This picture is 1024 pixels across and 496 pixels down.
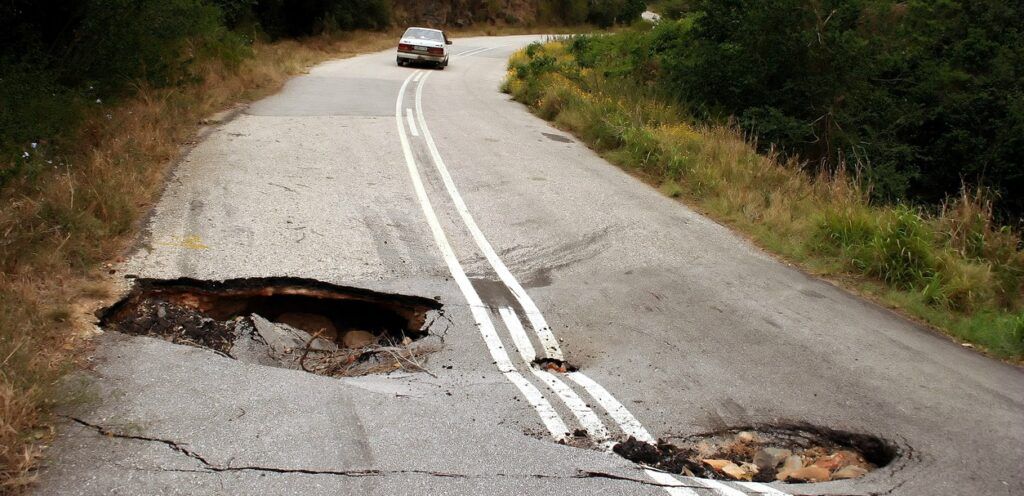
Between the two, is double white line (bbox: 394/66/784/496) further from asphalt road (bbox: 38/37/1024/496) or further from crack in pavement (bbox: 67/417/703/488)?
crack in pavement (bbox: 67/417/703/488)

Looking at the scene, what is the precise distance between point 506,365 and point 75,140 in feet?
24.0

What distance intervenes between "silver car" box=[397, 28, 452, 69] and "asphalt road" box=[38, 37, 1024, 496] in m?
18.8

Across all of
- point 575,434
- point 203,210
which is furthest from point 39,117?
point 575,434

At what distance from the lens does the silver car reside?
96.7 ft

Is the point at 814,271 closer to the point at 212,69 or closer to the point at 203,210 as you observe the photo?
the point at 203,210

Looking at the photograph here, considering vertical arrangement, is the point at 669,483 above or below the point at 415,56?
below

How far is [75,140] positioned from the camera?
32.4ft

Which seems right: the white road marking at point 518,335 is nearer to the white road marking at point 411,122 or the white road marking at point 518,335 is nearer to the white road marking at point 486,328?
the white road marking at point 486,328

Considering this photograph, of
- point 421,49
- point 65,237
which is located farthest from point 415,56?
point 65,237

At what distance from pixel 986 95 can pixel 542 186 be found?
12.1 m

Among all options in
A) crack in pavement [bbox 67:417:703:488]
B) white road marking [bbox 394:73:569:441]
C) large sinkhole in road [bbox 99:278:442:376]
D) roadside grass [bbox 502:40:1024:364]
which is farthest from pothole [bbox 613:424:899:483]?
roadside grass [bbox 502:40:1024:364]

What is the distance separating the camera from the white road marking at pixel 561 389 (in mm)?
4625

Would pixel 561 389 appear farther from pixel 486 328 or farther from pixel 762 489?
pixel 762 489

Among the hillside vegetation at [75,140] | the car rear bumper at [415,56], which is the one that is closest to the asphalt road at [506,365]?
the hillside vegetation at [75,140]
